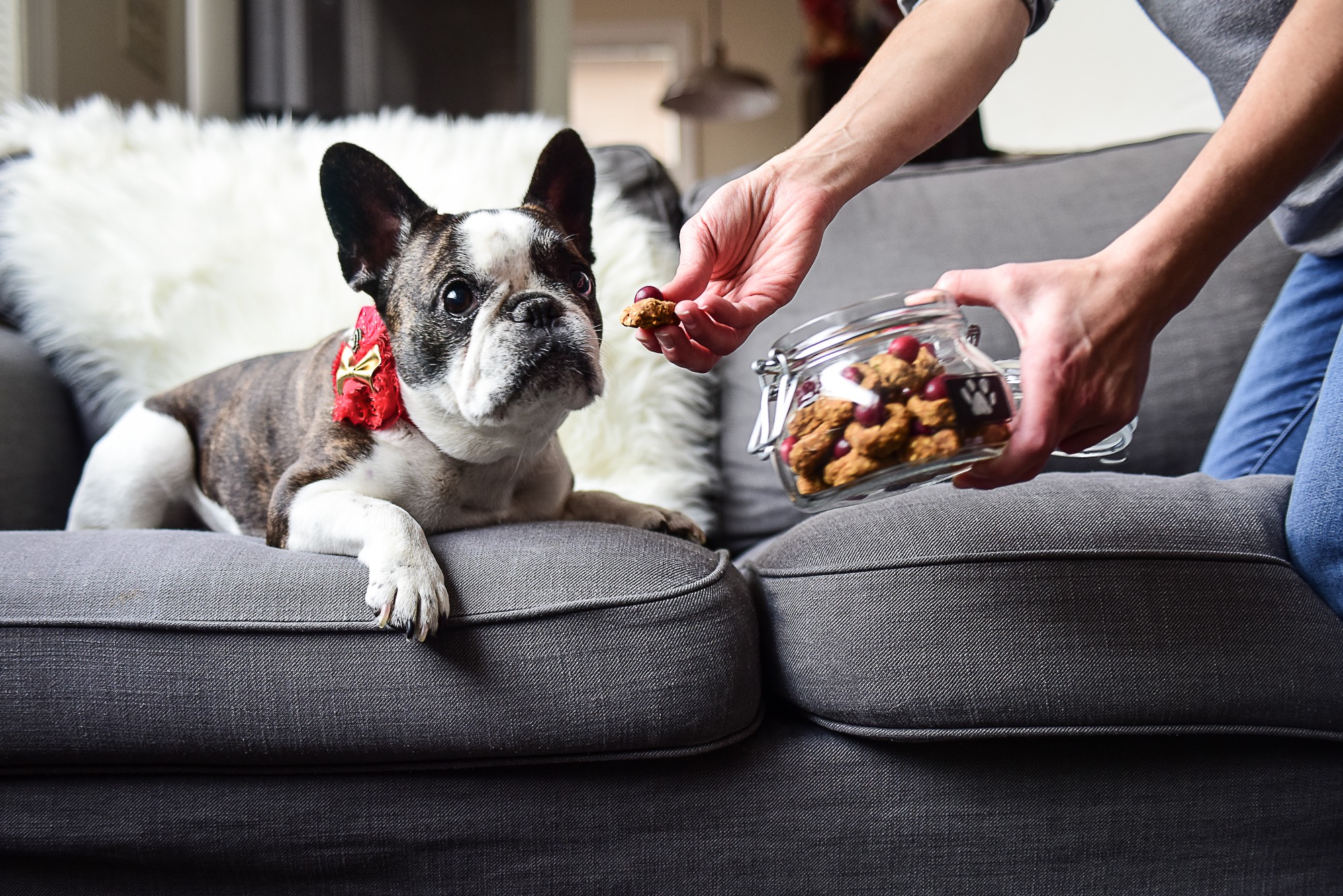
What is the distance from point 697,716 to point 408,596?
0.89ft

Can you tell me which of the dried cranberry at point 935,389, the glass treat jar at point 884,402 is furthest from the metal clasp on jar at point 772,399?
the dried cranberry at point 935,389

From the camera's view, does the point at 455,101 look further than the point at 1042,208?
Yes

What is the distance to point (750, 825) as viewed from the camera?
2.71 ft

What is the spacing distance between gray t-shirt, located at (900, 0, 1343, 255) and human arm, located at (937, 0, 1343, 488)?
365 millimetres

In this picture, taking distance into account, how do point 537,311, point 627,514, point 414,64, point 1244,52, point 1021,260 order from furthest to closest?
point 414,64
point 1021,260
point 627,514
point 1244,52
point 537,311

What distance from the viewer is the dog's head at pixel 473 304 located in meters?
0.90

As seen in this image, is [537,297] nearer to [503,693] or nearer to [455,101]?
[503,693]

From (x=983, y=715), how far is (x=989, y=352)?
0.66 m

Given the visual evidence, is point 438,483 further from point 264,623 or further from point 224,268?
point 224,268

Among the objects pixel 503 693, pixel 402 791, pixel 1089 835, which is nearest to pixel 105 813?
pixel 402 791

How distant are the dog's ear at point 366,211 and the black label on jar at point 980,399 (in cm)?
65

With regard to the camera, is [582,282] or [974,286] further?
[582,282]

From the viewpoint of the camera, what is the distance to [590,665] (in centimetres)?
78

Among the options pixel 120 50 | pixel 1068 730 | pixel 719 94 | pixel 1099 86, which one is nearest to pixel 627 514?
pixel 1068 730
